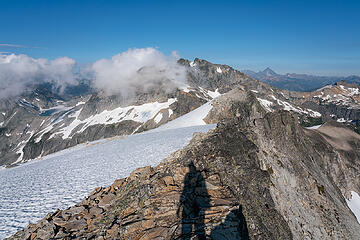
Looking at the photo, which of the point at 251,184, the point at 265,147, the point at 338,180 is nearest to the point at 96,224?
the point at 251,184

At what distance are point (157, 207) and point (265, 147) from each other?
1392 centimetres

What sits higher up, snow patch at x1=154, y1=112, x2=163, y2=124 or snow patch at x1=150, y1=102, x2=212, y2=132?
snow patch at x1=150, y1=102, x2=212, y2=132

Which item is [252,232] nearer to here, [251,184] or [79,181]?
[251,184]

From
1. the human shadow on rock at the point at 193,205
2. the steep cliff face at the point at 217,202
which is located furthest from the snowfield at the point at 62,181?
the human shadow on rock at the point at 193,205

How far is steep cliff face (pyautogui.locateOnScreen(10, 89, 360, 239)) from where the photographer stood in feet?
31.6

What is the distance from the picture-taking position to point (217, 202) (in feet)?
35.7

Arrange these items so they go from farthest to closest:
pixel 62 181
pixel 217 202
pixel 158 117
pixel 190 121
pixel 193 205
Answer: pixel 158 117 → pixel 190 121 → pixel 62 181 → pixel 217 202 → pixel 193 205

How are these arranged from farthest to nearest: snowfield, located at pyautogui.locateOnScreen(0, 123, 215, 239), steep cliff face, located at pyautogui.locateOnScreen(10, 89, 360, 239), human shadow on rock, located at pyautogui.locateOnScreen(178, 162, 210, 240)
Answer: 1. snowfield, located at pyautogui.locateOnScreen(0, 123, 215, 239)
2. steep cliff face, located at pyautogui.locateOnScreen(10, 89, 360, 239)
3. human shadow on rock, located at pyautogui.locateOnScreen(178, 162, 210, 240)

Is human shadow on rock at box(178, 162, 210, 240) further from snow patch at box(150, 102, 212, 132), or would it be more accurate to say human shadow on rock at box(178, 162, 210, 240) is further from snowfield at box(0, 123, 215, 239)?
snow patch at box(150, 102, 212, 132)

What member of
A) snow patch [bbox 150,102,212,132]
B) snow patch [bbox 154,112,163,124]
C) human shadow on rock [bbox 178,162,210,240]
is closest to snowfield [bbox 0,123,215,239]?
human shadow on rock [bbox 178,162,210,240]

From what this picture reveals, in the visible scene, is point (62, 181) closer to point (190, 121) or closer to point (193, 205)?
point (193, 205)

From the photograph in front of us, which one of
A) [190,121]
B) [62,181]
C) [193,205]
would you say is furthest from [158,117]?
[193,205]

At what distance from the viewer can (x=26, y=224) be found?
11.9 meters

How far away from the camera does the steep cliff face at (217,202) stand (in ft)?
31.6
